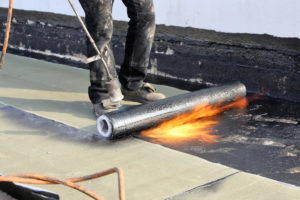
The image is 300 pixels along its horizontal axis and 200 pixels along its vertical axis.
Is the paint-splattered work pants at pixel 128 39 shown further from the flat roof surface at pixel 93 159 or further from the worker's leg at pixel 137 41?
the flat roof surface at pixel 93 159

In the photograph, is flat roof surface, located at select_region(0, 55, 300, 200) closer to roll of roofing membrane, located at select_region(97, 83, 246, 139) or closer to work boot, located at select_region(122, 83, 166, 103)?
roll of roofing membrane, located at select_region(97, 83, 246, 139)

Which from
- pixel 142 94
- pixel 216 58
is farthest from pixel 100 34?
pixel 216 58

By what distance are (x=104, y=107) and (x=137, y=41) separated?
0.57m

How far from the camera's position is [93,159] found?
8.55 ft

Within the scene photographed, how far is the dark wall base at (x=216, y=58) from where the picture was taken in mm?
3811

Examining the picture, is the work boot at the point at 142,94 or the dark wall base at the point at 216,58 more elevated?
the dark wall base at the point at 216,58

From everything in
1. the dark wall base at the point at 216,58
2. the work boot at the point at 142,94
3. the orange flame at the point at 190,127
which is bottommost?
the orange flame at the point at 190,127

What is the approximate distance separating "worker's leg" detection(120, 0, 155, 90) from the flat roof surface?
402mm

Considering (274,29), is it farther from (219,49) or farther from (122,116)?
(122,116)

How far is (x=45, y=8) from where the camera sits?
5.82m

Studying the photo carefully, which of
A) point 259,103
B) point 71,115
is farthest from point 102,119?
point 259,103

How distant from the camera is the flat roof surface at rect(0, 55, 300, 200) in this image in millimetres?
2195

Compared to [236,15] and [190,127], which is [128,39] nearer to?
[190,127]

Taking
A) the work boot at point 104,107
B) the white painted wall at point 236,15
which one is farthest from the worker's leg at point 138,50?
the white painted wall at point 236,15
